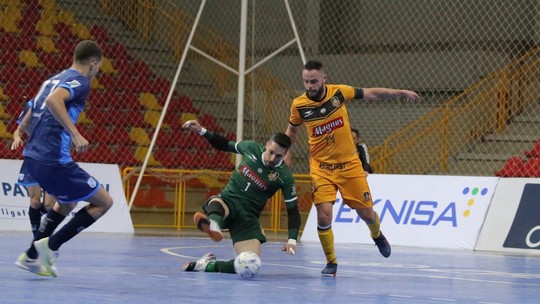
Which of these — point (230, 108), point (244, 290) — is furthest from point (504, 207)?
point (230, 108)

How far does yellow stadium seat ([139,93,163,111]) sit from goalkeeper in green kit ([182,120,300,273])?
47.5 feet

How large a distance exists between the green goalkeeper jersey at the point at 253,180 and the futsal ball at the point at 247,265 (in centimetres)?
99

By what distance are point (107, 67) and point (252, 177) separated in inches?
595

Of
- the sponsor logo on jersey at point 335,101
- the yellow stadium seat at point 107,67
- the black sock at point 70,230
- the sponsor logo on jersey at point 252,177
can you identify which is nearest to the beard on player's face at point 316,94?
the sponsor logo on jersey at point 335,101

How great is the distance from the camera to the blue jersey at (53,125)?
9617 mm

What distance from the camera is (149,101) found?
25.9 m

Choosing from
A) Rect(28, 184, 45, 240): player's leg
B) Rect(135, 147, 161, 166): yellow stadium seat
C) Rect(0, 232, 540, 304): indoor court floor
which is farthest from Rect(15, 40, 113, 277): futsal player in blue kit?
Rect(135, 147, 161, 166): yellow stadium seat

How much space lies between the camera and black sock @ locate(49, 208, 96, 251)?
9.71m

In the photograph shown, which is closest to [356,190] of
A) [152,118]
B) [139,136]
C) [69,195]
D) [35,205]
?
[69,195]

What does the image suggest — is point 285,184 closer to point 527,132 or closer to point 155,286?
point 155,286

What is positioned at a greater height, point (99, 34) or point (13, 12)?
point (99, 34)

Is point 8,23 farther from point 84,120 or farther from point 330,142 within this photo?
point 330,142

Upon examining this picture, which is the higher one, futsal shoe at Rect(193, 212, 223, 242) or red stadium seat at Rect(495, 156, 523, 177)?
red stadium seat at Rect(495, 156, 523, 177)

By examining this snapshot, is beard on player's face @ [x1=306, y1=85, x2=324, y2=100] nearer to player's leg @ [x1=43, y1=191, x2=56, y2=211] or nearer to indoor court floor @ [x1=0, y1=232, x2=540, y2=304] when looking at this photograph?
indoor court floor @ [x1=0, y1=232, x2=540, y2=304]
